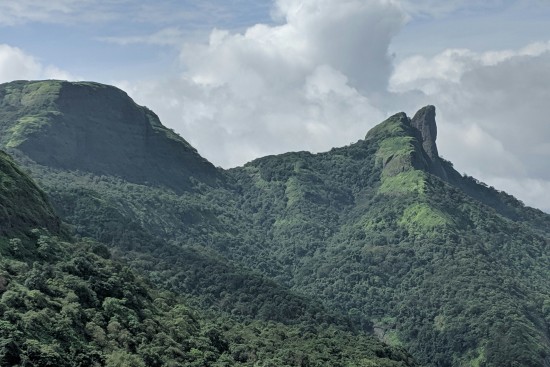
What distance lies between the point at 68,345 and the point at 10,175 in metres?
55.3

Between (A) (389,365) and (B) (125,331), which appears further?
(A) (389,365)

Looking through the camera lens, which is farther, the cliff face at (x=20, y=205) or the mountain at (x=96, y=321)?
the cliff face at (x=20, y=205)

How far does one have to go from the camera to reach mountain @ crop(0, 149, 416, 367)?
103 meters

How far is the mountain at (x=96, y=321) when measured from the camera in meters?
103

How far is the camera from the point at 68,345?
104 meters

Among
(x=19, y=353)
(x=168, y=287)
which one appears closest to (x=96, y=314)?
(x=19, y=353)

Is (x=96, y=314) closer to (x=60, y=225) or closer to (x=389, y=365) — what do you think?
(x=60, y=225)

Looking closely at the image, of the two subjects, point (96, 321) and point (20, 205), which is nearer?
point (96, 321)

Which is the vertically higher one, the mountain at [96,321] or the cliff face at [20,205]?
the cliff face at [20,205]

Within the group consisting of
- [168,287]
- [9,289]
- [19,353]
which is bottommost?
[19,353]

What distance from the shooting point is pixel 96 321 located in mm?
115750

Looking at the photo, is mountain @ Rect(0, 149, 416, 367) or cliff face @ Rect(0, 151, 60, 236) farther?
cliff face @ Rect(0, 151, 60, 236)

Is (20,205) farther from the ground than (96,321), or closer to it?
farther from the ground

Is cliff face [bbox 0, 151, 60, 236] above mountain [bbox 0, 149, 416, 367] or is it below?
above
